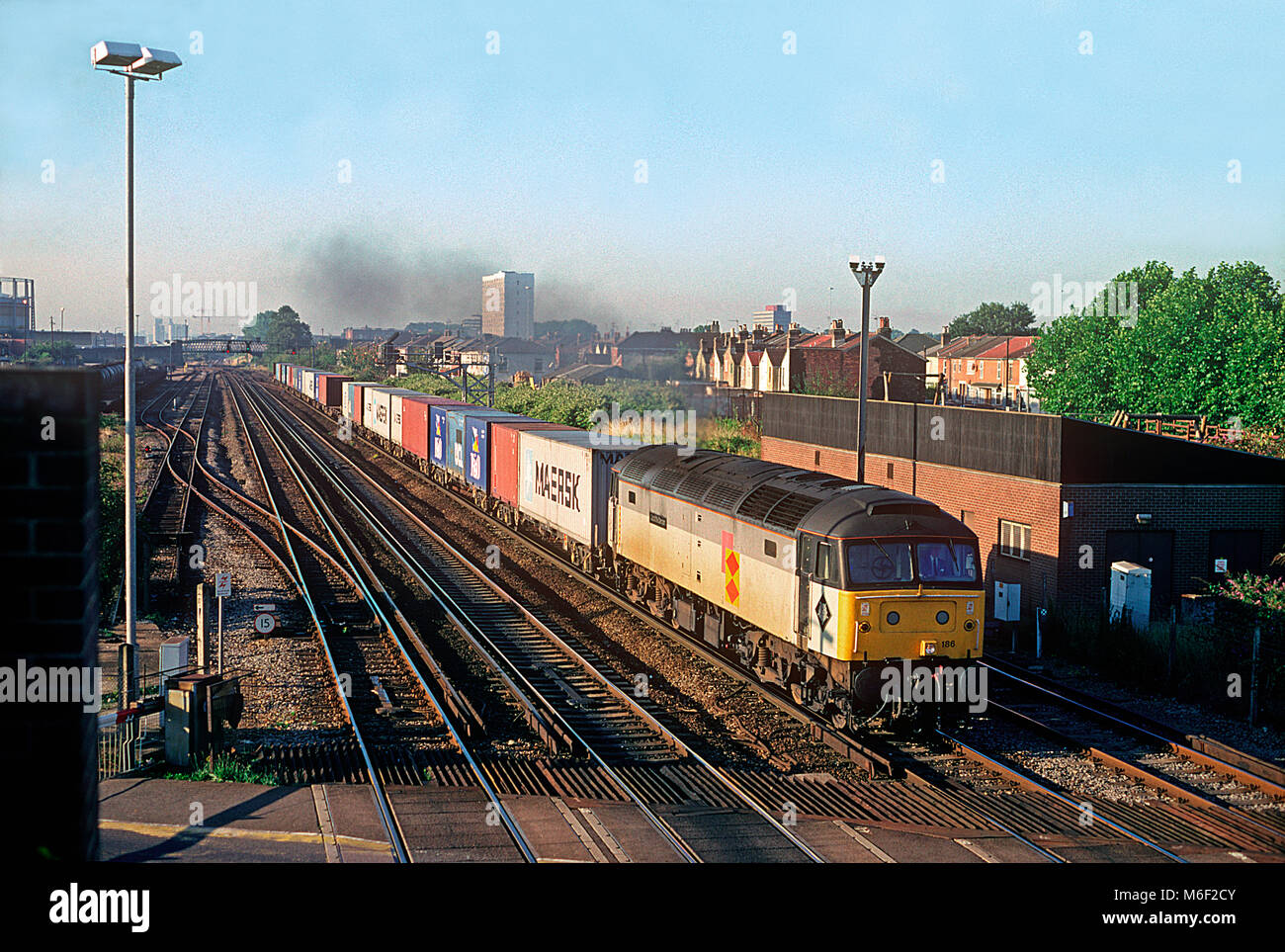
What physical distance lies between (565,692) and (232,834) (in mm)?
7273

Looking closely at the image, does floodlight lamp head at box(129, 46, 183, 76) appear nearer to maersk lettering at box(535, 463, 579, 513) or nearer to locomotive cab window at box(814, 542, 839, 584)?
locomotive cab window at box(814, 542, 839, 584)

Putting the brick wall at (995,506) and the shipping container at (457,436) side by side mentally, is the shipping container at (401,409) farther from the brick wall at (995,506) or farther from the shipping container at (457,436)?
the brick wall at (995,506)

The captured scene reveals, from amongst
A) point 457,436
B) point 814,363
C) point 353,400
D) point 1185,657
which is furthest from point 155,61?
point 814,363

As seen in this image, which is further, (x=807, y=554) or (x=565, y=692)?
(x=565, y=692)

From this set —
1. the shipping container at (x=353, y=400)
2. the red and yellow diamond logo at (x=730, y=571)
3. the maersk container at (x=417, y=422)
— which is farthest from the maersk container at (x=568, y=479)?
the shipping container at (x=353, y=400)

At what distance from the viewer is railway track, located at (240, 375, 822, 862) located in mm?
12953

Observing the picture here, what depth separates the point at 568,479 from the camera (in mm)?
26719

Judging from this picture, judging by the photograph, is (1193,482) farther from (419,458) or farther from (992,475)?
(419,458)

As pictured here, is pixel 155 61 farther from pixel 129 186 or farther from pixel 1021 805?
pixel 1021 805

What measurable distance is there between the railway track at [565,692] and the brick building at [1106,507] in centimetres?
989

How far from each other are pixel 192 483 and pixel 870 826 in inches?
1556

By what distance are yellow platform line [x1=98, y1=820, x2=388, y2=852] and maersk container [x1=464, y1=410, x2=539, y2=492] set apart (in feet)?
81.4
